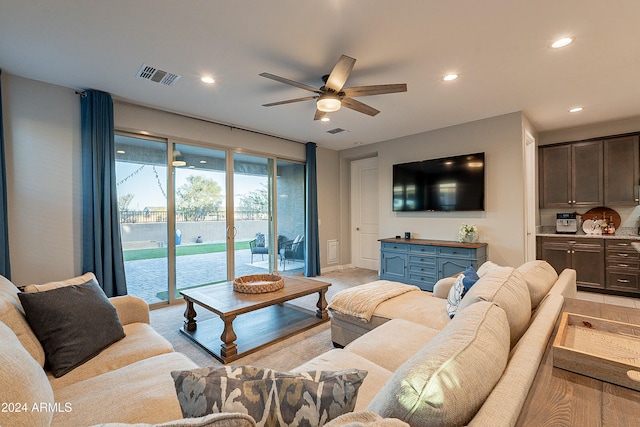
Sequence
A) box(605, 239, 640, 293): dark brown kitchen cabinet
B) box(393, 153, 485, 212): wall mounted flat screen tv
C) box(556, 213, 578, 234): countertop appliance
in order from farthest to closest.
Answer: box(556, 213, 578, 234): countertop appliance, box(393, 153, 485, 212): wall mounted flat screen tv, box(605, 239, 640, 293): dark brown kitchen cabinet

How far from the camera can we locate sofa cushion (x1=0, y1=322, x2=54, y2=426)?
817 millimetres

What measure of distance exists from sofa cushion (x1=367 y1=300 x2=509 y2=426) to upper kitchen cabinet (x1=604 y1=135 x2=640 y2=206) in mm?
5110

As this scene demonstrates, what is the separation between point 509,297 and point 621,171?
15.4ft

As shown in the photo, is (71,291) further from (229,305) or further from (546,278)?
(546,278)

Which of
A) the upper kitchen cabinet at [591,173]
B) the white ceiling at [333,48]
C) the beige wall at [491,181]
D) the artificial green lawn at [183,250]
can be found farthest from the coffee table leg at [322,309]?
the upper kitchen cabinet at [591,173]

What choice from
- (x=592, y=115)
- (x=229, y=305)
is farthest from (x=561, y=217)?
(x=229, y=305)

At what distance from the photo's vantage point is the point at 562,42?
229 cm

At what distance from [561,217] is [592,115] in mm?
1642

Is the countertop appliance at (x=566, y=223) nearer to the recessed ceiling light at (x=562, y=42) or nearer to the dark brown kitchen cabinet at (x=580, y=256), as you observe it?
the dark brown kitchen cabinet at (x=580, y=256)

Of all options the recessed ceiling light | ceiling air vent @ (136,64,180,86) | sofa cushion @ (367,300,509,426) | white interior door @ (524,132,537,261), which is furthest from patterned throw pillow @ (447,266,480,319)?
ceiling air vent @ (136,64,180,86)

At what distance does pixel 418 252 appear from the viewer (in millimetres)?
4508

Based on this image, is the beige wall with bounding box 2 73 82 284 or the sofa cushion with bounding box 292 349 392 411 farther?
the beige wall with bounding box 2 73 82 284

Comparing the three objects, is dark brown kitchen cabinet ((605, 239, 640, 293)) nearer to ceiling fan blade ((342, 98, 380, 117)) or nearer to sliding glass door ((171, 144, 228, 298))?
ceiling fan blade ((342, 98, 380, 117))

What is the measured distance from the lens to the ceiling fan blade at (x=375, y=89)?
7.93ft
